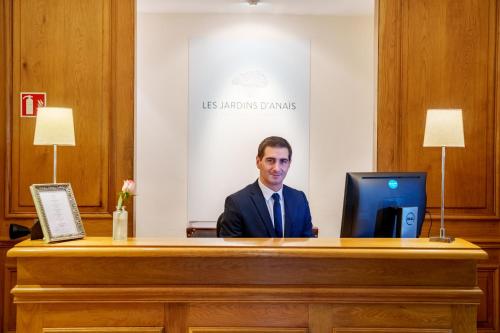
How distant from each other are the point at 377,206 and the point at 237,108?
9.58 feet

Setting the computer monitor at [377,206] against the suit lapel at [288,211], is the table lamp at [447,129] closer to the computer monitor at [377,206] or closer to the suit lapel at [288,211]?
the computer monitor at [377,206]

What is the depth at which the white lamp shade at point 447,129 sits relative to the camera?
3.21 m

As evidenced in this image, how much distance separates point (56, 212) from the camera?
89.1 inches

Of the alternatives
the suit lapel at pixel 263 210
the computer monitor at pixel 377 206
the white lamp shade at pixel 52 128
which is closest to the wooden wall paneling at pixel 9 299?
the white lamp shade at pixel 52 128

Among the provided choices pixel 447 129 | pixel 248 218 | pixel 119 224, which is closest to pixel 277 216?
pixel 248 218

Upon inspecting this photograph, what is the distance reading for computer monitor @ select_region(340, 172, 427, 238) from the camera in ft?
8.59

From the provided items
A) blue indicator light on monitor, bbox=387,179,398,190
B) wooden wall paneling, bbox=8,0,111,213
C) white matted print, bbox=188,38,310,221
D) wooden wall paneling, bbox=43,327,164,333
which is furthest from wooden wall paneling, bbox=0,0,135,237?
blue indicator light on monitor, bbox=387,179,398,190

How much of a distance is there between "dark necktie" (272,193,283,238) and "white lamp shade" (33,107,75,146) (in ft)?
4.60

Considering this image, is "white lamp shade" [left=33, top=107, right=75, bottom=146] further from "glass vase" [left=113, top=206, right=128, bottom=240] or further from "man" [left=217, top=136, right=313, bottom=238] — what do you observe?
"glass vase" [left=113, top=206, right=128, bottom=240]

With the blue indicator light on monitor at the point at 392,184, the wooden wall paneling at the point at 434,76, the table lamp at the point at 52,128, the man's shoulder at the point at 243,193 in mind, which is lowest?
the man's shoulder at the point at 243,193

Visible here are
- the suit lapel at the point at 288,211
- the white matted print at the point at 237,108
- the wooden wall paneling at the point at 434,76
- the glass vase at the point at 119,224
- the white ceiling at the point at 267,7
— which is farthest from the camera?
the white matted print at the point at 237,108

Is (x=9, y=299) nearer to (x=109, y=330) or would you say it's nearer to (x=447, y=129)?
(x=109, y=330)

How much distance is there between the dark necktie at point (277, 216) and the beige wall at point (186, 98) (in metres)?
2.29

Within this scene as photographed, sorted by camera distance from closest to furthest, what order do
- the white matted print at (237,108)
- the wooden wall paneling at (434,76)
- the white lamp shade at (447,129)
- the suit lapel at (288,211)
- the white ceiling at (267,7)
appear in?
the suit lapel at (288,211), the white lamp shade at (447,129), the wooden wall paneling at (434,76), the white ceiling at (267,7), the white matted print at (237,108)
